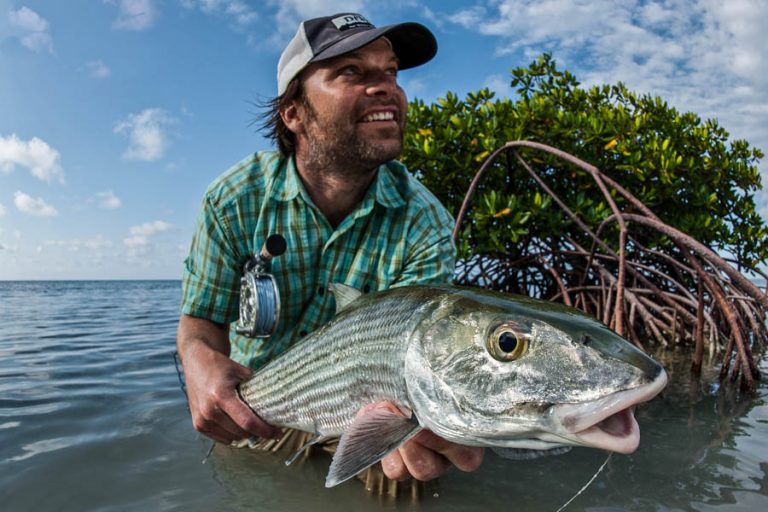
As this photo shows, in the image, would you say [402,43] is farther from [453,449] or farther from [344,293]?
[453,449]

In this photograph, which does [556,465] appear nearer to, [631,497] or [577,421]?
[631,497]

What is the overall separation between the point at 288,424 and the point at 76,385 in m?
4.17

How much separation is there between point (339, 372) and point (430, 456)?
0.48m

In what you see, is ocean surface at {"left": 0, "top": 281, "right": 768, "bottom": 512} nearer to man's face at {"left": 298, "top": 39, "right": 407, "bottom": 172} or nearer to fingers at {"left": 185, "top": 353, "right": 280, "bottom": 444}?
fingers at {"left": 185, "top": 353, "right": 280, "bottom": 444}

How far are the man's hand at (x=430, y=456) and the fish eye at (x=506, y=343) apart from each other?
1.99 ft

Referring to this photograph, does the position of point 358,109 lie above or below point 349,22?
below

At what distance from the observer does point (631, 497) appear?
2.82 metres

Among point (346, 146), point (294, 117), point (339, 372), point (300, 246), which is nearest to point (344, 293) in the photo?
point (339, 372)

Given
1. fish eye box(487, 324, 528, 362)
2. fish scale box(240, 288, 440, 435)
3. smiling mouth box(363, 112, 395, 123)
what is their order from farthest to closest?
smiling mouth box(363, 112, 395, 123)
fish scale box(240, 288, 440, 435)
fish eye box(487, 324, 528, 362)

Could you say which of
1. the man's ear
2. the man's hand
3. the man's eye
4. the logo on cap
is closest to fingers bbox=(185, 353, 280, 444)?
the man's hand

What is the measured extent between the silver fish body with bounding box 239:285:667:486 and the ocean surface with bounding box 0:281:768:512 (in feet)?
3.61

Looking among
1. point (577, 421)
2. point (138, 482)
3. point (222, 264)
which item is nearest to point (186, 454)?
point (138, 482)

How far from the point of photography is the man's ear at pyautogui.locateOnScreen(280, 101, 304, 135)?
3433 mm

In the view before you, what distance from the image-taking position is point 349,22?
3258mm
